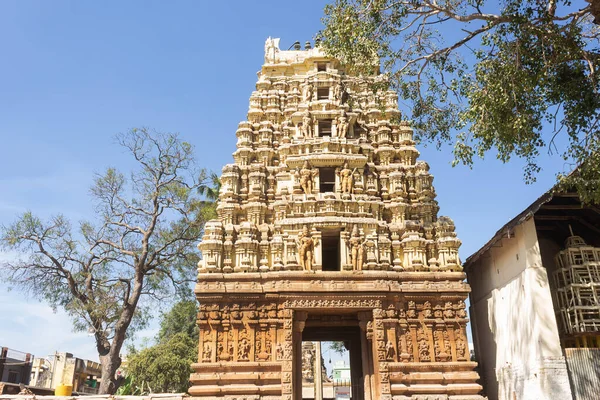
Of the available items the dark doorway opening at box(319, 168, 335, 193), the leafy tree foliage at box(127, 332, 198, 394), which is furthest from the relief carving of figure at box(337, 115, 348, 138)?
the leafy tree foliage at box(127, 332, 198, 394)

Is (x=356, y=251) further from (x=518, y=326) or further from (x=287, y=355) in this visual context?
(x=518, y=326)

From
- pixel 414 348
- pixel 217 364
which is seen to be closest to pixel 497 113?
pixel 414 348

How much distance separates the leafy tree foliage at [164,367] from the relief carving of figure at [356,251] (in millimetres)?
16823

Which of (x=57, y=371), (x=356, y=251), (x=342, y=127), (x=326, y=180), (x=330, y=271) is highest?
(x=342, y=127)

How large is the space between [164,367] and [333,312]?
55.4ft

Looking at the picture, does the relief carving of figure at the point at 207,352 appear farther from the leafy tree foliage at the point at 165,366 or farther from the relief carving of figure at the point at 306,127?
the leafy tree foliage at the point at 165,366

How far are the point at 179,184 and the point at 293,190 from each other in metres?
7.49

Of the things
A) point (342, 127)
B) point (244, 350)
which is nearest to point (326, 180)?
point (342, 127)

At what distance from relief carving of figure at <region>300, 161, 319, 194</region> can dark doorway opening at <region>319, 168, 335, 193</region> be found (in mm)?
705

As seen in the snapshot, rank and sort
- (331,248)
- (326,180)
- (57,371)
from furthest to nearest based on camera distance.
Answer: (57,371)
(331,248)
(326,180)

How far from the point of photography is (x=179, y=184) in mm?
23109

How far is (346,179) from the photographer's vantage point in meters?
17.9

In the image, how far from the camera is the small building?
14.0 m

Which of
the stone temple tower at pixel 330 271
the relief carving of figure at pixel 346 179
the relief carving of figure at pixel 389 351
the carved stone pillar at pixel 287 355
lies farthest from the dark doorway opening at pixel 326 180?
the relief carving of figure at pixel 389 351
